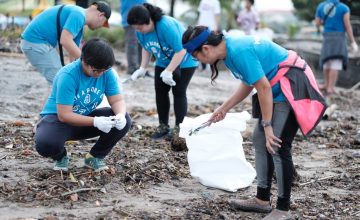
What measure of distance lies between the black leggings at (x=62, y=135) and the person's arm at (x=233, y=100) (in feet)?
2.47

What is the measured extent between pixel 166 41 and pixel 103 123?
71.6 inches

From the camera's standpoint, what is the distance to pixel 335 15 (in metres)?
10.5

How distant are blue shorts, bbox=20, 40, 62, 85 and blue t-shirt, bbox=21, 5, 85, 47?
0.05 metres

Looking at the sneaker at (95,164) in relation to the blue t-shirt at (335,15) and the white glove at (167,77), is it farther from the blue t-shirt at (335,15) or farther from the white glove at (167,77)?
the blue t-shirt at (335,15)

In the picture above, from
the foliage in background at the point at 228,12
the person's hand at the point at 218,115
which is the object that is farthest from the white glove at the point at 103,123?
the foliage in background at the point at 228,12

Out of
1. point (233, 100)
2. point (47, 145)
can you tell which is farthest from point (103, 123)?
point (233, 100)

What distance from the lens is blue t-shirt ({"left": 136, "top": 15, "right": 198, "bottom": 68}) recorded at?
6.09 meters

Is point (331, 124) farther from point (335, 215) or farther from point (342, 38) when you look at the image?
point (335, 215)

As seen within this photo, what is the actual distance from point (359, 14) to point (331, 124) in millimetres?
14205

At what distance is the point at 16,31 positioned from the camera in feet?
44.9

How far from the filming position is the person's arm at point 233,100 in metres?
4.32

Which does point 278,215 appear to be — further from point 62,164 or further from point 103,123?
point 62,164

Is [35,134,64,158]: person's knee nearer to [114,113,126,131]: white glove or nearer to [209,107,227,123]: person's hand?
[114,113,126,131]: white glove

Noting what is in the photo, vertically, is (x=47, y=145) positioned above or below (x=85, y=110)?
below
